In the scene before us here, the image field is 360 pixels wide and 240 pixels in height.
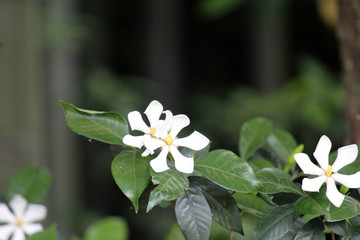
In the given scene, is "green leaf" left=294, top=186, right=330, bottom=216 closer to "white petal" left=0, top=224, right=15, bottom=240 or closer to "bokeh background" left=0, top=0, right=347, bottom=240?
"white petal" left=0, top=224, right=15, bottom=240

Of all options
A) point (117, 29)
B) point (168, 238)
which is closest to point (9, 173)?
point (117, 29)

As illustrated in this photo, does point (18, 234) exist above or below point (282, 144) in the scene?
below

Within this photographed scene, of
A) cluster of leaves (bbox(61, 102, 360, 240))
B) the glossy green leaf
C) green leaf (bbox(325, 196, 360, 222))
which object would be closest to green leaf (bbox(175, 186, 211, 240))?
cluster of leaves (bbox(61, 102, 360, 240))

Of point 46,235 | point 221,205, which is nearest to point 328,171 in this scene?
point 221,205

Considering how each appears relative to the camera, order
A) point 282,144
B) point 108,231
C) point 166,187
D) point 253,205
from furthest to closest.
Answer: point 108,231
point 282,144
point 253,205
point 166,187

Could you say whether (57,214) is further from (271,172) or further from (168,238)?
(271,172)

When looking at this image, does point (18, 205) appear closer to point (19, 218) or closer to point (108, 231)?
point (19, 218)
